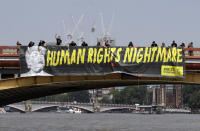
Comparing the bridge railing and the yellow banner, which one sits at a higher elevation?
the bridge railing

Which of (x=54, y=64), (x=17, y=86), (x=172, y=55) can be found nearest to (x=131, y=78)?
(x=172, y=55)

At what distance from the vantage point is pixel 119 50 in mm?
41688

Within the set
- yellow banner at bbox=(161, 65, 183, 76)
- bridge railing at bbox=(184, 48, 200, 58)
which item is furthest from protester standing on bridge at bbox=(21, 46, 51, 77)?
bridge railing at bbox=(184, 48, 200, 58)

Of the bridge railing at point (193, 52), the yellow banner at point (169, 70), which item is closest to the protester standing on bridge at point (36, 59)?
the yellow banner at point (169, 70)

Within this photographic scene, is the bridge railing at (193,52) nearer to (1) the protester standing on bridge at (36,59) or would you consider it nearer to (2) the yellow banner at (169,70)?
(2) the yellow banner at (169,70)

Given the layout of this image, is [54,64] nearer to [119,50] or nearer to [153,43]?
[119,50]

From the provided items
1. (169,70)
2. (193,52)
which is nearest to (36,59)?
(169,70)

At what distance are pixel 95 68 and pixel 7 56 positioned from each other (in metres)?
7.42

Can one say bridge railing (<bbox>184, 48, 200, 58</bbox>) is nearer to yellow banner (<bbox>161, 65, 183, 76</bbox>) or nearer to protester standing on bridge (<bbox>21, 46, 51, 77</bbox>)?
yellow banner (<bbox>161, 65, 183, 76</bbox>)

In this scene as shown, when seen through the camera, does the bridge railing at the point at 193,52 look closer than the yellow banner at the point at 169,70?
No

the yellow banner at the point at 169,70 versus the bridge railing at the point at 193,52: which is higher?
the bridge railing at the point at 193,52

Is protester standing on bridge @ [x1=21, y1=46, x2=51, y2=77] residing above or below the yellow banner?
above

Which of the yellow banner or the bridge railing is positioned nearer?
the yellow banner

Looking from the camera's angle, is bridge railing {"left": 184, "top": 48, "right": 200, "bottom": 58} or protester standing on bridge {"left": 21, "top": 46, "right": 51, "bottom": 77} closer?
protester standing on bridge {"left": 21, "top": 46, "right": 51, "bottom": 77}
